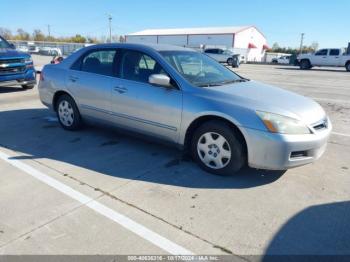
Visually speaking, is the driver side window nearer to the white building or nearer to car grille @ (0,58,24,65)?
car grille @ (0,58,24,65)

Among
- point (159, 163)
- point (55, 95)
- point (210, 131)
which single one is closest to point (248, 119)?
point (210, 131)

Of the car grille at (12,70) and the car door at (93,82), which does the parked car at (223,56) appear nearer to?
the car grille at (12,70)

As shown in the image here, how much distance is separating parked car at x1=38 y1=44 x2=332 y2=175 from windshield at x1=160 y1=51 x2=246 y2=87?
16 millimetres

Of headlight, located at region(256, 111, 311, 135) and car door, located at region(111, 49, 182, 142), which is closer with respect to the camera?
headlight, located at region(256, 111, 311, 135)

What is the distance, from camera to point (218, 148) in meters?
3.93

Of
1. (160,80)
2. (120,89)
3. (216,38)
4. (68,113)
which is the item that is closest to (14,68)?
(68,113)

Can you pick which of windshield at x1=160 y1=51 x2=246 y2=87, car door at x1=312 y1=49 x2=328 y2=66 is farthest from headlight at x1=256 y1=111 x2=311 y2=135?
car door at x1=312 y1=49 x2=328 y2=66

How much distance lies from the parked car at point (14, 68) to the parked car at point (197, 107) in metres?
4.87

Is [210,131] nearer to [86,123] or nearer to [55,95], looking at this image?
[86,123]

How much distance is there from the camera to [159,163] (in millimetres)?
4383

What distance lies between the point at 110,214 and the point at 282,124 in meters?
2.06

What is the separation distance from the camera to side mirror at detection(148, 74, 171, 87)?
406 cm

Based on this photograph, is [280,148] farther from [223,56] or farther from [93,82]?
[223,56]

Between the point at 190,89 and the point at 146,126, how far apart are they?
0.89m
